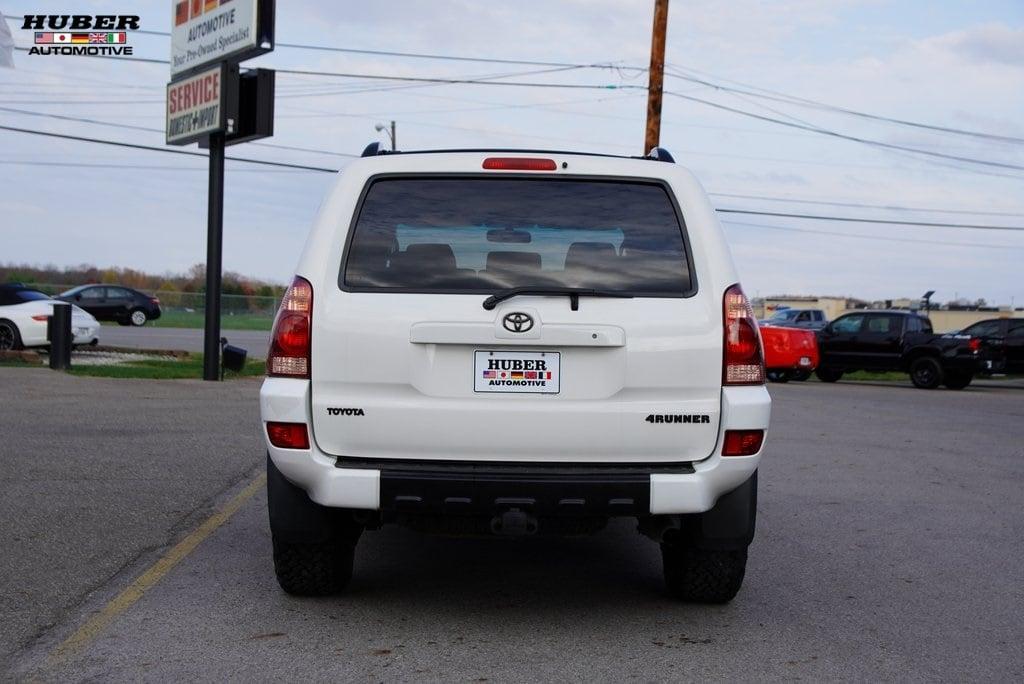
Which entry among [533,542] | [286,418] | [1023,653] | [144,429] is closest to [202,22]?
[144,429]

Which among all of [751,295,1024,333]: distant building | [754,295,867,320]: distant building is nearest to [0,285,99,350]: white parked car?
[751,295,1024,333]: distant building

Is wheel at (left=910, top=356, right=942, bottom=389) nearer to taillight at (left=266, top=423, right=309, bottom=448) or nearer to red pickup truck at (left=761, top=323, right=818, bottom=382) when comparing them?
red pickup truck at (left=761, top=323, right=818, bottom=382)

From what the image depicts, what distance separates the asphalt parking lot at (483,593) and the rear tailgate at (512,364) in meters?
0.81

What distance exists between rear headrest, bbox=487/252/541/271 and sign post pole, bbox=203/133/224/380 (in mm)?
14359

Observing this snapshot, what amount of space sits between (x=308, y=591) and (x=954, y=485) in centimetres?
640

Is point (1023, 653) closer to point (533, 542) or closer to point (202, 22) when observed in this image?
point (533, 542)

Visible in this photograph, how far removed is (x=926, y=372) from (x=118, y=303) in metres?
27.6

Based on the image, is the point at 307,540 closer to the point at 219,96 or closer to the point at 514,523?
the point at 514,523

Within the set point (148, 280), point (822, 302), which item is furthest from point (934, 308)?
point (148, 280)

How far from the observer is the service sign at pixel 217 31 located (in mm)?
18703

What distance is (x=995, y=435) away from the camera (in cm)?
1464

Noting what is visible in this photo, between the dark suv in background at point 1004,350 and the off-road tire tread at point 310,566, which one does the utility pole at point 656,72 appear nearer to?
the dark suv in background at point 1004,350

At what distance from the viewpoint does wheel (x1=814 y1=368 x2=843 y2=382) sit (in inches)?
1099

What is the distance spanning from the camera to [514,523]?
190 inches
